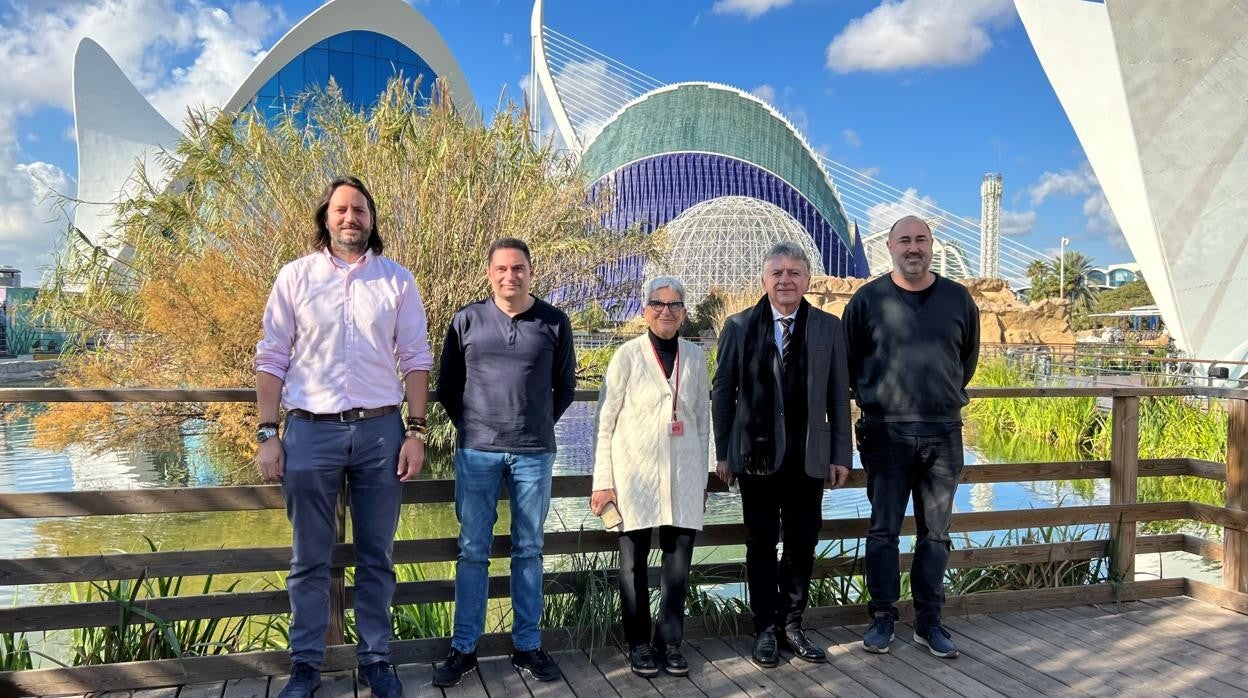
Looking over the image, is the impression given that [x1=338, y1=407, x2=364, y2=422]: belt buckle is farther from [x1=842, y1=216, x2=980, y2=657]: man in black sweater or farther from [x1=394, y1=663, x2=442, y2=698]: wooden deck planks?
[x1=842, y1=216, x2=980, y2=657]: man in black sweater

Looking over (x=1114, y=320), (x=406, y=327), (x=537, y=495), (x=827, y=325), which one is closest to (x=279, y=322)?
(x=406, y=327)

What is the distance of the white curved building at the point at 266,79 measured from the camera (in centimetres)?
3444

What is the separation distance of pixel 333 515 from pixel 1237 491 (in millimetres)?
3801

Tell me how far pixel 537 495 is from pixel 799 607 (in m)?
1.12

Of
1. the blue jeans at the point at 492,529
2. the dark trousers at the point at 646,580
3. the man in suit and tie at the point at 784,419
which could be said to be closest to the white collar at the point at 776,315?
the man in suit and tie at the point at 784,419

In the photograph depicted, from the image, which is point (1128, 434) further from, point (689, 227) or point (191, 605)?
point (689, 227)

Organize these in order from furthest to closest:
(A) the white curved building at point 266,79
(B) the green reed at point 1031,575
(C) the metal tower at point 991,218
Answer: (C) the metal tower at point 991,218 < (A) the white curved building at point 266,79 < (B) the green reed at point 1031,575

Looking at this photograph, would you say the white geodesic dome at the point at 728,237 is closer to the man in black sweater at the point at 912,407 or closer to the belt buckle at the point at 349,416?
the man in black sweater at the point at 912,407

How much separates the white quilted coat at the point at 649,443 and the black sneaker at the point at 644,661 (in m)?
0.46

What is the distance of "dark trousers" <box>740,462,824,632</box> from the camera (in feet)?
10.6

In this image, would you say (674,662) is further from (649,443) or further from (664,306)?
(664,306)

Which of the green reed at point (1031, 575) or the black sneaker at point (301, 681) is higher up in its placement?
the green reed at point (1031, 575)

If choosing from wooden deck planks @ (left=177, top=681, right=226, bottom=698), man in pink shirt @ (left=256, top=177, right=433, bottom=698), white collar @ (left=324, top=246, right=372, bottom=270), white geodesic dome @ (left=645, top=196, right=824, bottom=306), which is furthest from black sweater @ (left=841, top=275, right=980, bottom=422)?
white geodesic dome @ (left=645, top=196, right=824, bottom=306)

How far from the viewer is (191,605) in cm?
301
